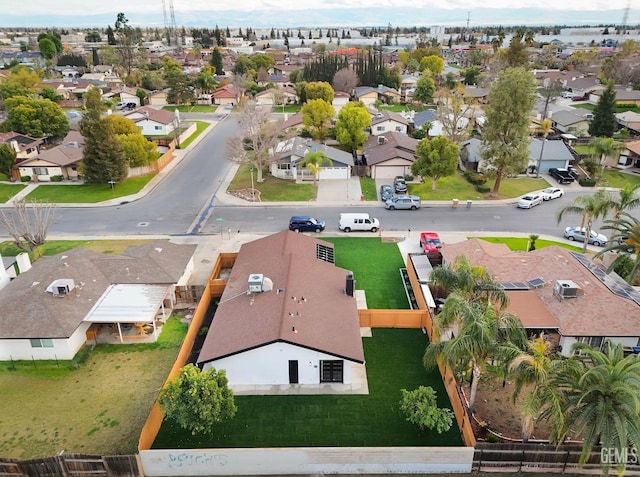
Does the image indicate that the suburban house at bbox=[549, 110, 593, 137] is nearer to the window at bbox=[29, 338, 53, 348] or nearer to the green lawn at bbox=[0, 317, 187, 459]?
the green lawn at bbox=[0, 317, 187, 459]

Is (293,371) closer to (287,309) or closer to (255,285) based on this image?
(287,309)

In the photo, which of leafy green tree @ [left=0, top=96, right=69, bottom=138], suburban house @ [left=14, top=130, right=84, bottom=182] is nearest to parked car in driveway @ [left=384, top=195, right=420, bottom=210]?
suburban house @ [left=14, top=130, right=84, bottom=182]

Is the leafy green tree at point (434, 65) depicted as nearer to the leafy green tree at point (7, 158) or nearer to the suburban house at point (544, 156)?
the suburban house at point (544, 156)

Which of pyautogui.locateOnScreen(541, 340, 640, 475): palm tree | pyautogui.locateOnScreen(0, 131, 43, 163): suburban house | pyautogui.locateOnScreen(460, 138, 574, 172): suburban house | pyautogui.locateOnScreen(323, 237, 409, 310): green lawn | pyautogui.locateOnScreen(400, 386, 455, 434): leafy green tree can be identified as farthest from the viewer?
pyautogui.locateOnScreen(0, 131, 43, 163): suburban house

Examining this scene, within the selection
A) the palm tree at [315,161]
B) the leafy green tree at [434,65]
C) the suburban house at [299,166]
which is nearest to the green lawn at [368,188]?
the suburban house at [299,166]

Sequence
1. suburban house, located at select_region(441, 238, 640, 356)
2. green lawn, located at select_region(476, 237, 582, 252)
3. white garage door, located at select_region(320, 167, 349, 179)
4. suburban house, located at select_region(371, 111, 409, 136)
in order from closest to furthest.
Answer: suburban house, located at select_region(441, 238, 640, 356) → green lawn, located at select_region(476, 237, 582, 252) → white garage door, located at select_region(320, 167, 349, 179) → suburban house, located at select_region(371, 111, 409, 136)

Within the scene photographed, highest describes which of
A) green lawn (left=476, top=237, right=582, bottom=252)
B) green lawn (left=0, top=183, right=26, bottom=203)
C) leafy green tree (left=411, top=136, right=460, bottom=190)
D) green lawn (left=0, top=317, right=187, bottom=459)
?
leafy green tree (left=411, top=136, right=460, bottom=190)

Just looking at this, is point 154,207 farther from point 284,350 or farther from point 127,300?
point 284,350
